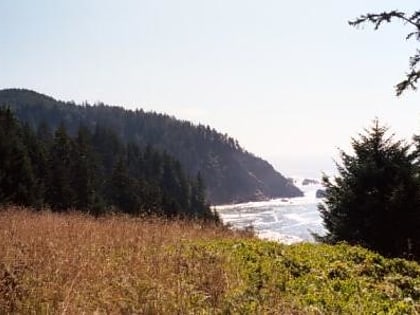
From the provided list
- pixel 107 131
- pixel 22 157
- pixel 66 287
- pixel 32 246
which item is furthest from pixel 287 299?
pixel 107 131

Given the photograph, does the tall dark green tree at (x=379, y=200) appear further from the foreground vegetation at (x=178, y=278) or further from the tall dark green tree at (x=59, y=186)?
the tall dark green tree at (x=59, y=186)

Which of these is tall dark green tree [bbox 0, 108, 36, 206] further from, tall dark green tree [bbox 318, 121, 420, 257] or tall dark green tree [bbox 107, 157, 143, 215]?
tall dark green tree [bbox 107, 157, 143, 215]

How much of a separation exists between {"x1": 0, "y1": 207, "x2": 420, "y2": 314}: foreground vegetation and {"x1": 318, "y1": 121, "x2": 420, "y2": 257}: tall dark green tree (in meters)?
4.86

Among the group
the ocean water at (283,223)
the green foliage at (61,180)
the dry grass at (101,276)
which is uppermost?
the green foliage at (61,180)

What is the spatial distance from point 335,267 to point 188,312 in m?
3.77

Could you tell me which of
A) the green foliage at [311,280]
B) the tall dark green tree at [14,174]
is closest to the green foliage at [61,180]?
the tall dark green tree at [14,174]

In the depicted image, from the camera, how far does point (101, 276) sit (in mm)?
5418

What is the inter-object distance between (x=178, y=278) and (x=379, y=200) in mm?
9548

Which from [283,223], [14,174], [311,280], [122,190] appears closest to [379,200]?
[311,280]

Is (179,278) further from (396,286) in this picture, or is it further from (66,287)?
(396,286)

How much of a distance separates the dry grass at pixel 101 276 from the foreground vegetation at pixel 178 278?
0.04 feet

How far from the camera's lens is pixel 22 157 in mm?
30375

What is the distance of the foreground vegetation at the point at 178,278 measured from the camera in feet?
15.1

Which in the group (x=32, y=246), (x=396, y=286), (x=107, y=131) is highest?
(x=107, y=131)
